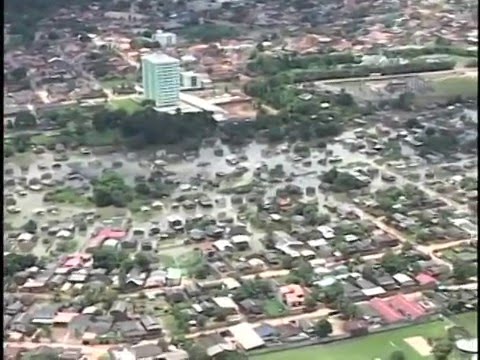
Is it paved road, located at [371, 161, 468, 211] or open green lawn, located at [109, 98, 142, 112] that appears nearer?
paved road, located at [371, 161, 468, 211]

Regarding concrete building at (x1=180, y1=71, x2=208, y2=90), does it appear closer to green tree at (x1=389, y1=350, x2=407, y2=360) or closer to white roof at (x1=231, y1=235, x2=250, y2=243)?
white roof at (x1=231, y1=235, x2=250, y2=243)

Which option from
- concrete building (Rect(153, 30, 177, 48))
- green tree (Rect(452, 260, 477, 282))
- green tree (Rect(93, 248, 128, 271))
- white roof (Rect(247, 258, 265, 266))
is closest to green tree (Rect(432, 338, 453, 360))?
green tree (Rect(452, 260, 477, 282))

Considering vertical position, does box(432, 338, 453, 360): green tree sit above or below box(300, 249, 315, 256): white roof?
below

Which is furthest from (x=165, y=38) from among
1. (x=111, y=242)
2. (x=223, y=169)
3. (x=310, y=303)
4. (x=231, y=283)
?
(x=310, y=303)

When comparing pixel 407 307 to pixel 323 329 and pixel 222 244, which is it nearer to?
pixel 323 329

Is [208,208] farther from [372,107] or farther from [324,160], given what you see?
A: [372,107]

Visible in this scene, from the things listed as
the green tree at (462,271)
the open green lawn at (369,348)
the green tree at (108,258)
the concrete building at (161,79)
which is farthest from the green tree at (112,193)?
the green tree at (462,271)

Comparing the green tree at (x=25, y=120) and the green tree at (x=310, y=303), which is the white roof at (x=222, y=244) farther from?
the green tree at (x=25, y=120)
